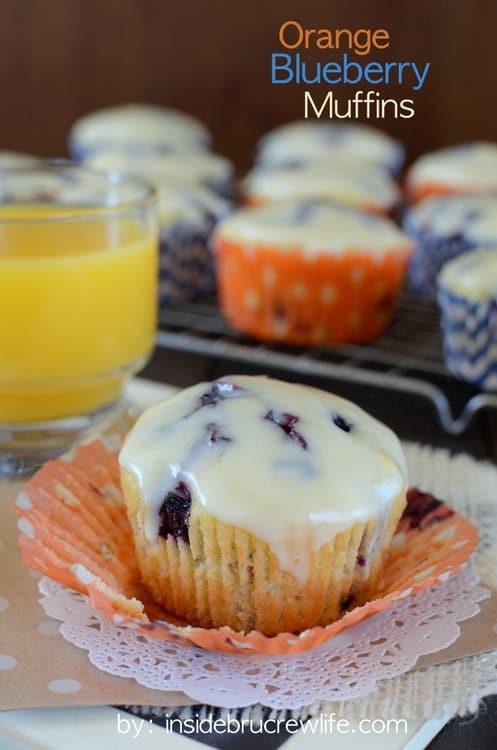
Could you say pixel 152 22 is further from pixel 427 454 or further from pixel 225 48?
pixel 427 454

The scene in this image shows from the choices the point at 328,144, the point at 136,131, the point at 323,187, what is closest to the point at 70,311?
the point at 323,187

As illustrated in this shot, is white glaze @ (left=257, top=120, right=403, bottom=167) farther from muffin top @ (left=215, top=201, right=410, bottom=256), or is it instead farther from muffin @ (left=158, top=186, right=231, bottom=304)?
muffin top @ (left=215, top=201, right=410, bottom=256)

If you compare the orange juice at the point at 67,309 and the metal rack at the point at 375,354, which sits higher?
the orange juice at the point at 67,309

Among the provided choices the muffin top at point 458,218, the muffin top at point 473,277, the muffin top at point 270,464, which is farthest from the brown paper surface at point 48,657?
the muffin top at point 458,218

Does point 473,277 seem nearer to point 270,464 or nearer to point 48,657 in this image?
point 270,464

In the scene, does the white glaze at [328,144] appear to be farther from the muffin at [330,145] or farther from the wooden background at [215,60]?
the wooden background at [215,60]
